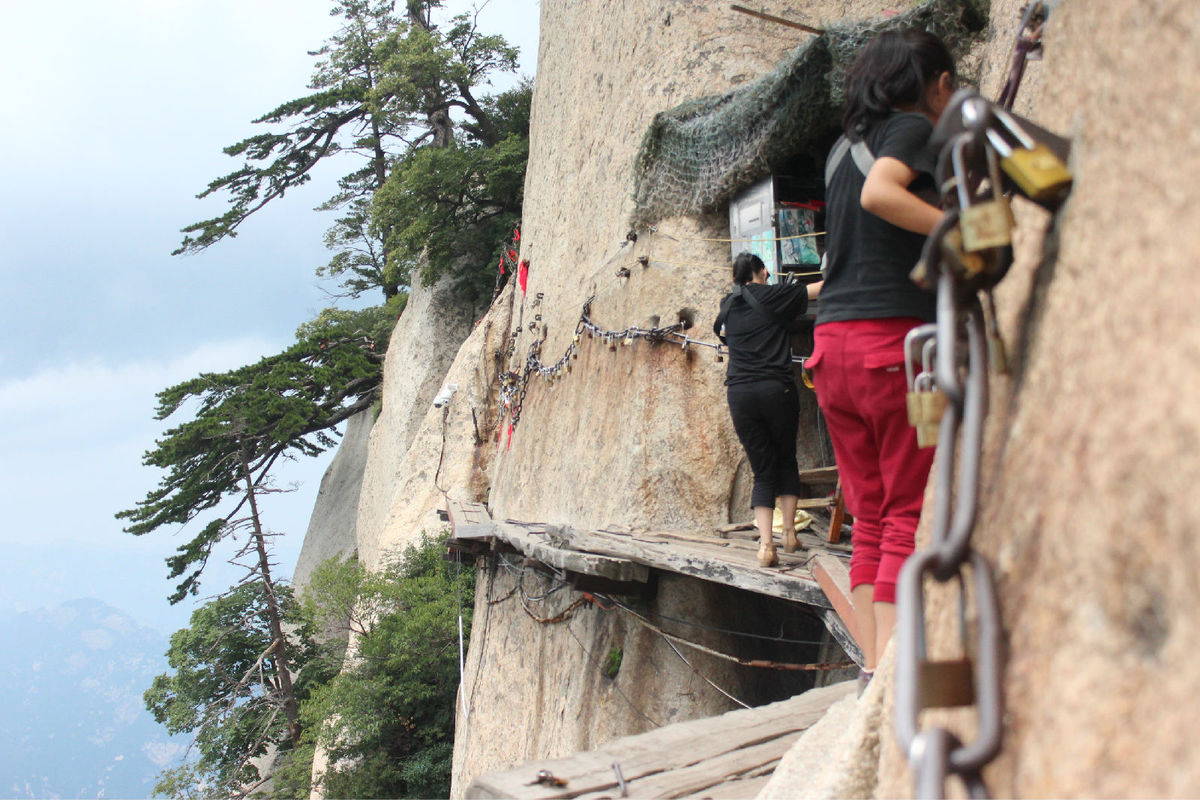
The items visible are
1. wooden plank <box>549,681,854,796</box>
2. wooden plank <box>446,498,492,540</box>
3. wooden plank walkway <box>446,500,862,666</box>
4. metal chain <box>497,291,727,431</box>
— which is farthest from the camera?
wooden plank <box>446,498,492,540</box>

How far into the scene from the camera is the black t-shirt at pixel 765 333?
4527 millimetres

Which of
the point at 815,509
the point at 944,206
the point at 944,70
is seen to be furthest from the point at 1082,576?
the point at 815,509

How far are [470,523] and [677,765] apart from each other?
269 inches

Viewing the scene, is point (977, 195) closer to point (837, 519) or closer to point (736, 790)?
point (736, 790)

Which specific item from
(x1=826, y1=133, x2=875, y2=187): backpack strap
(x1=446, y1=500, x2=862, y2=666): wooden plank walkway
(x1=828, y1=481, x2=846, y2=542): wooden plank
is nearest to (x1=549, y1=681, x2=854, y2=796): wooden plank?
(x1=446, y1=500, x2=862, y2=666): wooden plank walkway

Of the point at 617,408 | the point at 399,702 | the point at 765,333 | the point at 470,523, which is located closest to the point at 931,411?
the point at 765,333

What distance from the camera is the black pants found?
178 inches

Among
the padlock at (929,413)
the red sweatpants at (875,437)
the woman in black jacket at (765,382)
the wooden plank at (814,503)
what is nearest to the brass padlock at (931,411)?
the padlock at (929,413)

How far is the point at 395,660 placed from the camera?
13797 millimetres

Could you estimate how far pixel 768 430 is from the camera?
459 cm

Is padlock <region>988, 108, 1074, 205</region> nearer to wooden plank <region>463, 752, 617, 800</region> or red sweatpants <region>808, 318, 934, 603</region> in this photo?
red sweatpants <region>808, 318, 934, 603</region>

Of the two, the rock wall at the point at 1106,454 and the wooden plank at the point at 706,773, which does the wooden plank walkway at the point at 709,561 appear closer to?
the wooden plank at the point at 706,773

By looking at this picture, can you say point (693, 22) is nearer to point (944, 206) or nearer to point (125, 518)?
point (944, 206)

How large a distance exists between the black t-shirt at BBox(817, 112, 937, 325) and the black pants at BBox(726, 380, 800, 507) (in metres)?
2.01
